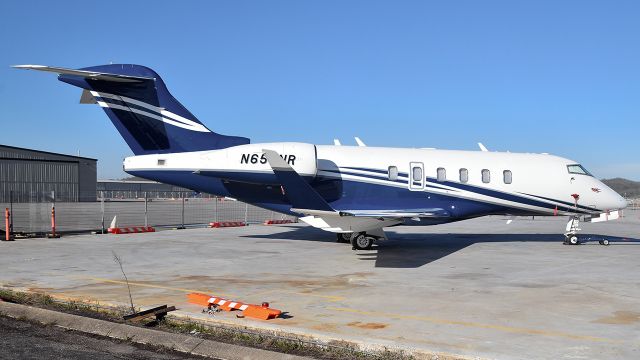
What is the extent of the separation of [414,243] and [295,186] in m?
6.78

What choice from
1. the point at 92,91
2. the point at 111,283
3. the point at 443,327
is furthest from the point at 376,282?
the point at 92,91

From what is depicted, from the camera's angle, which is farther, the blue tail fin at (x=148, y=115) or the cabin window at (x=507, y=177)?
the cabin window at (x=507, y=177)

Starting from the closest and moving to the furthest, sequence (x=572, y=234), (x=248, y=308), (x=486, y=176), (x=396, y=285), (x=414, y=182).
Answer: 1. (x=248, y=308)
2. (x=396, y=285)
3. (x=414, y=182)
4. (x=486, y=176)
5. (x=572, y=234)

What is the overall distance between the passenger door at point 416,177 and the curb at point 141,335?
1241cm

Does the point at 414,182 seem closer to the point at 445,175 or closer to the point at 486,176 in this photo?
the point at 445,175

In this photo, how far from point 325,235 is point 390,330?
15.6 m

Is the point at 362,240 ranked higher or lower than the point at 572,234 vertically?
higher

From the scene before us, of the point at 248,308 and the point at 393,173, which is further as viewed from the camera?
the point at 393,173

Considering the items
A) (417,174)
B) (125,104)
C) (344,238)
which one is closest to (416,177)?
(417,174)

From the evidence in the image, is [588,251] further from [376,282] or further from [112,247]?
[112,247]

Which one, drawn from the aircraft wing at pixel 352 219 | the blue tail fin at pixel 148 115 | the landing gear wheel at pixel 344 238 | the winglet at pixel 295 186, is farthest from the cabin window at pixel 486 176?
the blue tail fin at pixel 148 115

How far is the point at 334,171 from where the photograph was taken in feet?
58.8

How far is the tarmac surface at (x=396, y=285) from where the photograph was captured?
6.74 metres

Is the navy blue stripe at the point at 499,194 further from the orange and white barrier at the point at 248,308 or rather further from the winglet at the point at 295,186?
the orange and white barrier at the point at 248,308
